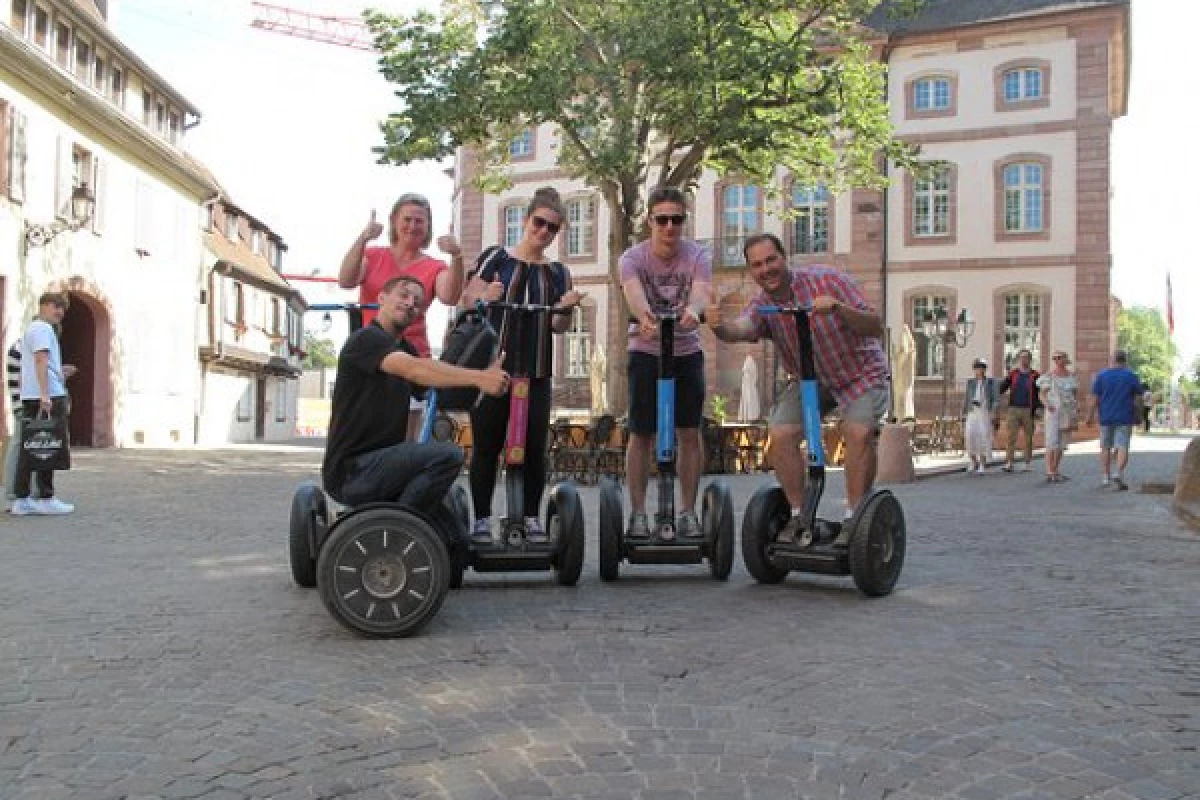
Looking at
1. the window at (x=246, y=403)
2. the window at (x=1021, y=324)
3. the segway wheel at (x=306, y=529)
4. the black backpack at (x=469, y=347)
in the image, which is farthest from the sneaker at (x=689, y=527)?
the window at (x=246, y=403)

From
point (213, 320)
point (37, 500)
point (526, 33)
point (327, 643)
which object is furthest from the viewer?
point (213, 320)

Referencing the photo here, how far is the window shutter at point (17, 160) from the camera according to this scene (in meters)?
20.0

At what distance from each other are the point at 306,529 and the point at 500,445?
3.33 ft

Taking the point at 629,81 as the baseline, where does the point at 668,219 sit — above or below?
below

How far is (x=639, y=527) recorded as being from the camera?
557cm

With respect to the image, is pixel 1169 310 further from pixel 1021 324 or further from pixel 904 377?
pixel 904 377

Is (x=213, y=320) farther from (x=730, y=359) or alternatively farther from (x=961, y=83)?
(x=961, y=83)

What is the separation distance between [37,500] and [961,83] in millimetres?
31827

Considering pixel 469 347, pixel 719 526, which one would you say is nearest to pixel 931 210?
pixel 719 526

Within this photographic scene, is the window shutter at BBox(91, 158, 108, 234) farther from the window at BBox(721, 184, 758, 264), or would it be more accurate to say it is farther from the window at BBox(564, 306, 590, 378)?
the window at BBox(721, 184, 758, 264)

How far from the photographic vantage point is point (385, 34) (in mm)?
17234

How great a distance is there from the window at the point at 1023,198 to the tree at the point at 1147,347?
2326 inches

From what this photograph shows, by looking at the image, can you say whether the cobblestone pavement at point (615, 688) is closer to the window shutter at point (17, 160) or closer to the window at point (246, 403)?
the window shutter at point (17, 160)

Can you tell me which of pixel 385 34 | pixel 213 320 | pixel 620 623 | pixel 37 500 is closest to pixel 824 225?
pixel 213 320
